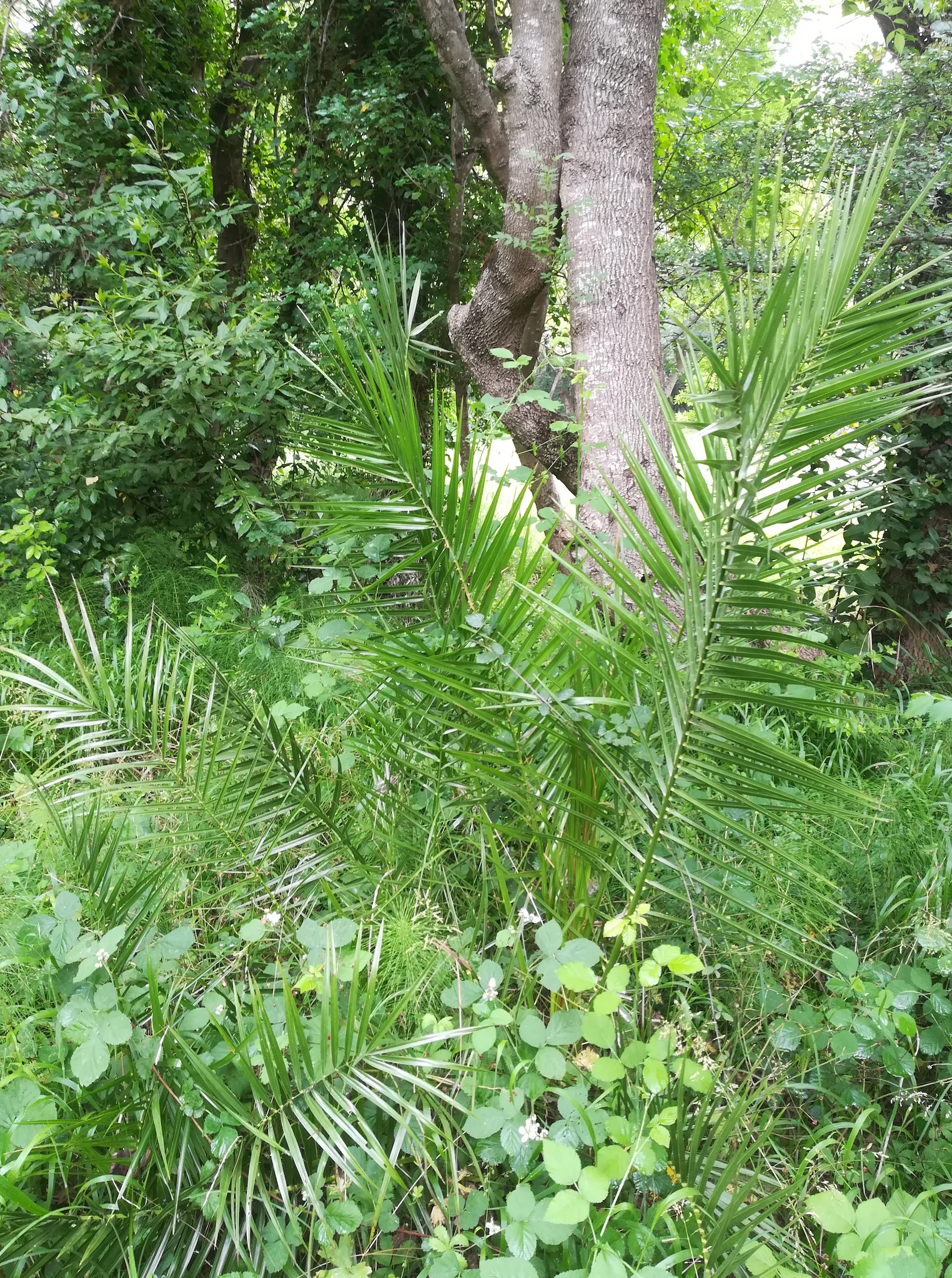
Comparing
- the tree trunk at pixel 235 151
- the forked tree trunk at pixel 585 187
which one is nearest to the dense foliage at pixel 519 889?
the forked tree trunk at pixel 585 187

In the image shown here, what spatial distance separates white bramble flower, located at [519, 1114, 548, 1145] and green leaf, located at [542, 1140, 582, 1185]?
0.08 m


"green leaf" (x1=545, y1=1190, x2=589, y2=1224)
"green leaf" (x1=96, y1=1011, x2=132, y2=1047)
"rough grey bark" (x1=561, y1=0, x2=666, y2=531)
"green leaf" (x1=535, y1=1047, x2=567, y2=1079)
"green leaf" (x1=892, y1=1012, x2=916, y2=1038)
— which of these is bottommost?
"green leaf" (x1=892, y1=1012, x2=916, y2=1038)

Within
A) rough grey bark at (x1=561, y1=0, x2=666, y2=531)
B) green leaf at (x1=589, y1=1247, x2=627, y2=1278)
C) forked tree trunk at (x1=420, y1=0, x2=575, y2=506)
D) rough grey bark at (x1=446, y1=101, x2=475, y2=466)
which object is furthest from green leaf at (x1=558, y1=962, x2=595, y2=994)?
rough grey bark at (x1=446, y1=101, x2=475, y2=466)

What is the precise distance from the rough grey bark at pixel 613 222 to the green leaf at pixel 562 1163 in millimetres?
2045

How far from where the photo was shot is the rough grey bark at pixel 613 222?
297cm

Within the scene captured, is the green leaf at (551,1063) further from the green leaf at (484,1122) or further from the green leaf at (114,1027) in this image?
the green leaf at (114,1027)

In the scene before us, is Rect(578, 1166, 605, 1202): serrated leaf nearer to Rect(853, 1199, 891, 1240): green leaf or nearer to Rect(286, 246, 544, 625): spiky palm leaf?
Rect(853, 1199, 891, 1240): green leaf

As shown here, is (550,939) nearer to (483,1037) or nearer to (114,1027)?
(483,1037)

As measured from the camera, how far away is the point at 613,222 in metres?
3.16

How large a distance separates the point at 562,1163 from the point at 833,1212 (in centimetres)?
43

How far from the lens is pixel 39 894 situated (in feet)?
6.59

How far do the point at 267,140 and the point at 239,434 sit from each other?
2.96 meters

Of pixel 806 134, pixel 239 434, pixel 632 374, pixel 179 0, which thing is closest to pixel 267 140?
pixel 179 0

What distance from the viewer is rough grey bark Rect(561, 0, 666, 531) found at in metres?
2.97
